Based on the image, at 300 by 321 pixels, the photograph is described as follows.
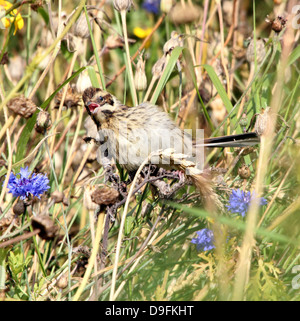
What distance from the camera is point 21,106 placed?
1644 mm

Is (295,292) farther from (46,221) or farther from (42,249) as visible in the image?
(42,249)

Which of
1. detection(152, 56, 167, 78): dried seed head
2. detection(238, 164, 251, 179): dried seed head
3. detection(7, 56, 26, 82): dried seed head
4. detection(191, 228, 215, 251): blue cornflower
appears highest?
detection(7, 56, 26, 82): dried seed head

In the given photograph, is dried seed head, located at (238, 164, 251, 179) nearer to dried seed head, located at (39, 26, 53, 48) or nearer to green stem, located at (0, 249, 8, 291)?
green stem, located at (0, 249, 8, 291)

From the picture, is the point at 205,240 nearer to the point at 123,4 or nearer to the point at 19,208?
the point at 19,208

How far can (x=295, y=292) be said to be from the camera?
5.98ft

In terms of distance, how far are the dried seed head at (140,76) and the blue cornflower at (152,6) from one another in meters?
1.79

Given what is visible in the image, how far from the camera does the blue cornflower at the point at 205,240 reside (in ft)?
6.25

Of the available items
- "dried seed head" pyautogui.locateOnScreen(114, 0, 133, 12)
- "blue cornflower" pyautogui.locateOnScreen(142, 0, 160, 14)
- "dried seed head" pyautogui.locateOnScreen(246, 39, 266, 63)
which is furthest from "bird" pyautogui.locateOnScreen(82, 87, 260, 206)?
"blue cornflower" pyautogui.locateOnScreen(142, 0, 160, 14)

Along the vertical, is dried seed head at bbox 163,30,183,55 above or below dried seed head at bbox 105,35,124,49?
below

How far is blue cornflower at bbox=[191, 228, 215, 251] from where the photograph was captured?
191cm

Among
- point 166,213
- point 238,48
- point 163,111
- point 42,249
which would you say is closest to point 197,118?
point 163,111

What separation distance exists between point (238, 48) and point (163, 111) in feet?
2.72

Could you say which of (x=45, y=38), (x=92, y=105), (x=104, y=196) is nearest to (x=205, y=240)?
(x=104, y=196)

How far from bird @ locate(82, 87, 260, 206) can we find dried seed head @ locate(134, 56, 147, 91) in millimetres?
86
